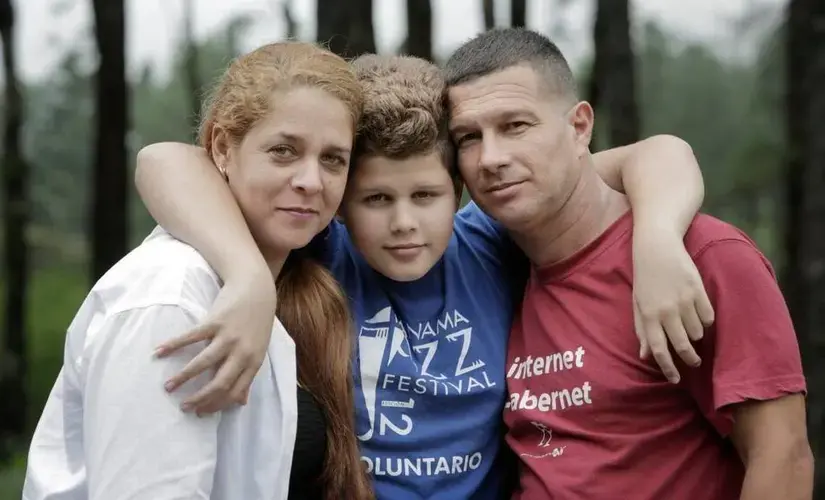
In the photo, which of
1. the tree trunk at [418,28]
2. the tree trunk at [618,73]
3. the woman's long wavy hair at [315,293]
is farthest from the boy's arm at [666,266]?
the tree trunk at [418,28]

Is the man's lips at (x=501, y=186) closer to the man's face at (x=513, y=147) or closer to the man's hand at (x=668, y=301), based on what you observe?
the man's face at (x=513, y=147)

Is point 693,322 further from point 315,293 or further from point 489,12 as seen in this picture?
point 489,12

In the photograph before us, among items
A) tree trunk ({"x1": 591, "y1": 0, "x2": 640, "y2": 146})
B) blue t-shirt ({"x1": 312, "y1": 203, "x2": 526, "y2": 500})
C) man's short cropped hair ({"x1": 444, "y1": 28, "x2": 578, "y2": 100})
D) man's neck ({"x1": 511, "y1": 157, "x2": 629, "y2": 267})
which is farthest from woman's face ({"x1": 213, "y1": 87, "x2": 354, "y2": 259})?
tree trunk ({"x1": 591, "y1": 0, "x2": 640, "y2": 146})

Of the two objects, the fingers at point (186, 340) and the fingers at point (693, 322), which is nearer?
the fingers at point (186, 340)

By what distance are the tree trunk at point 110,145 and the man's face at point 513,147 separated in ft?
23.4

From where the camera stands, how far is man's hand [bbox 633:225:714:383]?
7.96 ft

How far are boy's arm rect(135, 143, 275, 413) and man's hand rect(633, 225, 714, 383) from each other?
0.95 metres

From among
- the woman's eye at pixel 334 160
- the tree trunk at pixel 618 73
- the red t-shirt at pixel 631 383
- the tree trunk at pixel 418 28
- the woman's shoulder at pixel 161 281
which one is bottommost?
the red t-shirt at pixel 631 383

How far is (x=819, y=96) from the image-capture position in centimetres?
524

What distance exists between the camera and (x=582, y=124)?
297 centimetres

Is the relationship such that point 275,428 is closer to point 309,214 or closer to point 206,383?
point 206,383

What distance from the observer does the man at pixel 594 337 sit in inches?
95.3

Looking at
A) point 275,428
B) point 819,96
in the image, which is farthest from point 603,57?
point 275,428

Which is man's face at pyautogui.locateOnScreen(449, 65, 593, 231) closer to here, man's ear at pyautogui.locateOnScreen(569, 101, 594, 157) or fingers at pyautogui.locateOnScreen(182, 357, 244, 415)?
man's ear at pyautogui.locateOnScreen(569, 101, 594, 157)
